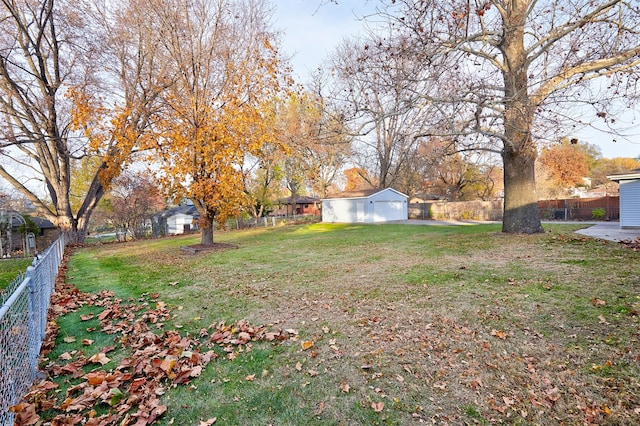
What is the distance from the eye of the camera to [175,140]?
10.7 meters

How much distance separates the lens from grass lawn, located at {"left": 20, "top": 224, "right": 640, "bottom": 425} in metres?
2.49

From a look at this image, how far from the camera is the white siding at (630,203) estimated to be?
12.4 m

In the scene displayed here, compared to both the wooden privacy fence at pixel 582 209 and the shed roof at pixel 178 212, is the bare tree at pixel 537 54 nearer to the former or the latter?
the wooden privacy fence at pixel 582 209

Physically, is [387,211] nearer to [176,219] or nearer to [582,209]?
[582,209]

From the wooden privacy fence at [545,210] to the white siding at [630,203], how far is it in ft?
33.3

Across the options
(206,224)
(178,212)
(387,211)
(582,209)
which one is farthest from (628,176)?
(178,212)

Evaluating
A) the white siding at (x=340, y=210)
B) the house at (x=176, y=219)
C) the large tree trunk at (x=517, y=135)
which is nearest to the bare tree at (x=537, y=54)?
the large tree trunk at (x=517, y=135)

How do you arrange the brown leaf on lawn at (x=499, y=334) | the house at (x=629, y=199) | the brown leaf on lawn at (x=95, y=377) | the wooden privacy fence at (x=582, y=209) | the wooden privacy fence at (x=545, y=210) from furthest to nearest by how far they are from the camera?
1. the wooden privacy fence at (x=545, y=210)
2. the wooden privacy fence at (x=582, y=209)
3. the house at (x=629, y=199)
4. the brown leaf on lawn at (x=499, y=334)
5. the brown leaf on lawn at (x=95, y=377)

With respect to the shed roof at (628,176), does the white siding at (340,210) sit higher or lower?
lower

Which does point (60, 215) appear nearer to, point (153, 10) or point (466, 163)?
point (153, 10)

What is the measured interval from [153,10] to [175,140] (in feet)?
14.8

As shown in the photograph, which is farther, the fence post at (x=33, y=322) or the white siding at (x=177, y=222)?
the white siding at (x=177, y=222)

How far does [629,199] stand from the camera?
12656 millimetres

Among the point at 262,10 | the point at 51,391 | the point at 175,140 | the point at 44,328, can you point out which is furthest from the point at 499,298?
the point at 262,10
